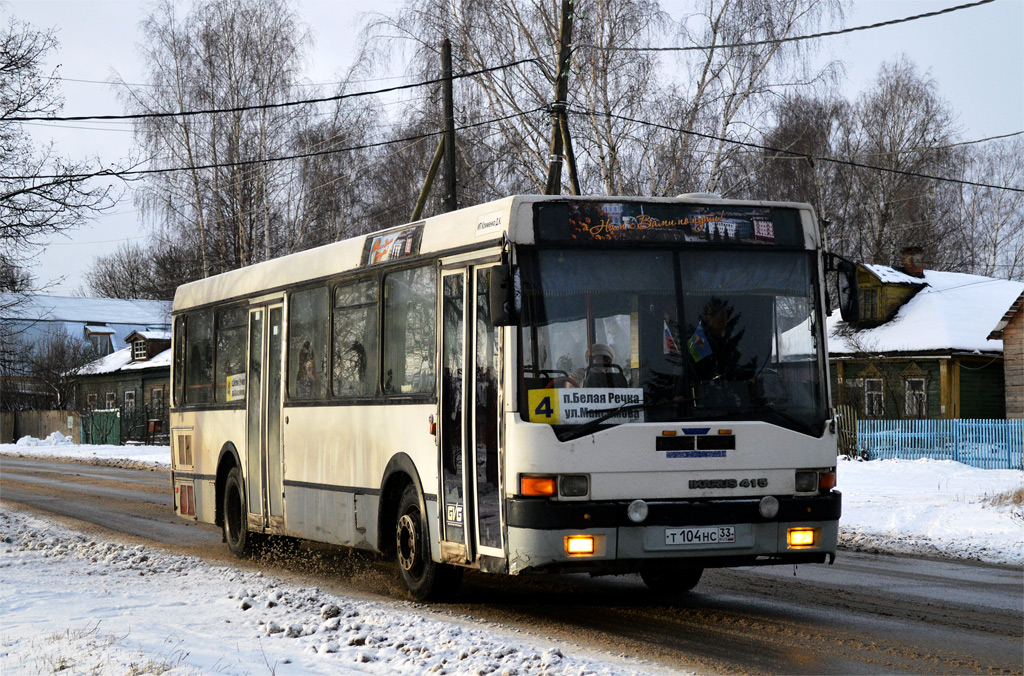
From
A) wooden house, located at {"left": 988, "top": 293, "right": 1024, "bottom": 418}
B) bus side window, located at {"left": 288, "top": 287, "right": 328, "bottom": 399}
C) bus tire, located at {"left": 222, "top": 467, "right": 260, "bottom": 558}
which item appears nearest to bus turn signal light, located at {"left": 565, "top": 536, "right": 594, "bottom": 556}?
bus side window, located at {"left": 288, "top": 287, "right": 328, "bottom": 399}

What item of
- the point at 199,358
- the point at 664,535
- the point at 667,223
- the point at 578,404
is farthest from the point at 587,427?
the point at 199,358

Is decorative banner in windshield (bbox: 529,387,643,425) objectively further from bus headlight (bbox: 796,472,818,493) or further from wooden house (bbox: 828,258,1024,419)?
wooden house (bbox: 828,258,1024,419)

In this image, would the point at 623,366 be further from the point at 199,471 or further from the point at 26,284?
the point at 26,284

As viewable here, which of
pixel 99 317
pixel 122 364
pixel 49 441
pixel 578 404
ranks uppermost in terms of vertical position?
pixel 99 317

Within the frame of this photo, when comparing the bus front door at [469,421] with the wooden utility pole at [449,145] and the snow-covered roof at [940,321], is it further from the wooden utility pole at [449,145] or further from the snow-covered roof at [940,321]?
the snow-covered roof at [940,321]

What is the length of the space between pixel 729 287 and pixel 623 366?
3.29 ft

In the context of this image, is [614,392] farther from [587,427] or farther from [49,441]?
[49,441]

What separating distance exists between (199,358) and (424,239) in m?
5.99

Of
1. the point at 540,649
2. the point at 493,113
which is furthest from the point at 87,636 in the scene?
the point at 493,113

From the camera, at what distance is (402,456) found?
998cm

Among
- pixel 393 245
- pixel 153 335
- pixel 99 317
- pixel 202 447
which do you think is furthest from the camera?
pixel 99 317

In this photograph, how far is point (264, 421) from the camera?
12.9 meters

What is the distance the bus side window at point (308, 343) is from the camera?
11.6m

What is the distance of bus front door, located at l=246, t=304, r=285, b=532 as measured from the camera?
1260cm
